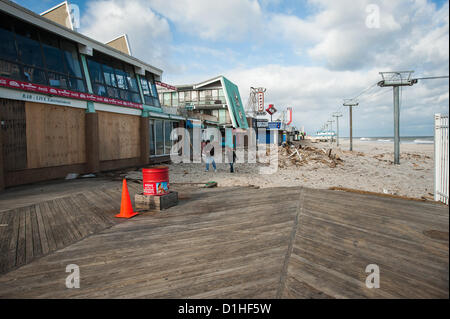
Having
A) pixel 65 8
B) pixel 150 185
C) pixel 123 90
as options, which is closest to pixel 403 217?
pixel 150 185

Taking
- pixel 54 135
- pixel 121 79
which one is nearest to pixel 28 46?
pixel 54 135

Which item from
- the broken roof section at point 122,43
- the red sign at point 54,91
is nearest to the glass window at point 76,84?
the red sign at point 54,91

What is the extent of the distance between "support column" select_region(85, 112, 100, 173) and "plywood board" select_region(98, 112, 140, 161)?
2.20 ft

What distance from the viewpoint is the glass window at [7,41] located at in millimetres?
9406

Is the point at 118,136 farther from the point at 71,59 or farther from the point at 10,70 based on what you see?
the point at 10,70

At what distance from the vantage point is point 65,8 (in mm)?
15352

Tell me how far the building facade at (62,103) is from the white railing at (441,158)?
1334cm

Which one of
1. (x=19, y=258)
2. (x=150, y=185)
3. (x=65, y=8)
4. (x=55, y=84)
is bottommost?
(x=19, y=258)

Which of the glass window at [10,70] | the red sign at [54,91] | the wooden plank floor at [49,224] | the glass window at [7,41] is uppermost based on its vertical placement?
the glass window at [7,41]

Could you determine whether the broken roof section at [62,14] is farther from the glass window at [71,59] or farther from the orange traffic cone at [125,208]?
the orange traffic cone at [125,208]
